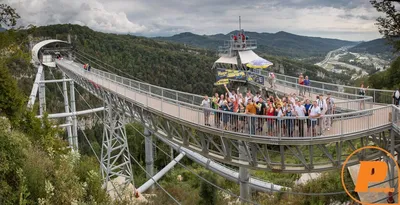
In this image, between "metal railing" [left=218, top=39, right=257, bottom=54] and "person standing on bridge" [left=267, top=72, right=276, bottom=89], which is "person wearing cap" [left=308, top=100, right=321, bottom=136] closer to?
"person standing on bridge" [left=267, top=72, right=276, bottom=89]

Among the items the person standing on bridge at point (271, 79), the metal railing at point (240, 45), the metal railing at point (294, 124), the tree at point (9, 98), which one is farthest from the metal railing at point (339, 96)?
the tree at point (9, 98)

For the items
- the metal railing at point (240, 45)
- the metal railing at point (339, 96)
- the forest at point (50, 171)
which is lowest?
the forest at point (50, 171)

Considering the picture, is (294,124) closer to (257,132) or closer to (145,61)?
(257,132)

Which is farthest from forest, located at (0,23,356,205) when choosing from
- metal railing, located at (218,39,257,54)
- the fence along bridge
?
metal railing, located at (218,39,257,54)

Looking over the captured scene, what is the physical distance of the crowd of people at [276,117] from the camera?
11719 millimetres

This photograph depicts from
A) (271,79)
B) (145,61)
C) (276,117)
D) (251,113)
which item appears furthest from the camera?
(145,61)

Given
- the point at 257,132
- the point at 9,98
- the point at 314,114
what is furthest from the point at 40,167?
the point at 314,114

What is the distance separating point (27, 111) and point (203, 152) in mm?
8378

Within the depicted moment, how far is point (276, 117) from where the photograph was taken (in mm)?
11602

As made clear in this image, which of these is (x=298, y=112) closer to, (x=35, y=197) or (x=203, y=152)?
(x=203, y=152)

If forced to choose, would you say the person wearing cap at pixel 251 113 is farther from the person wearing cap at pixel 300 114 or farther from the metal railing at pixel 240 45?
the metal railing at pixel 240 45

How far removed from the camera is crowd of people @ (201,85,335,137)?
38.4 feet

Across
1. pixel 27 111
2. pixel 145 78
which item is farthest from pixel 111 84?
pixel 145 78

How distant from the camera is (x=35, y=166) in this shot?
9.75 meters
